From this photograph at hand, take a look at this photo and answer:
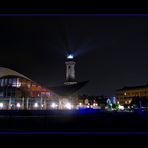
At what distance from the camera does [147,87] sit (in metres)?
64.6

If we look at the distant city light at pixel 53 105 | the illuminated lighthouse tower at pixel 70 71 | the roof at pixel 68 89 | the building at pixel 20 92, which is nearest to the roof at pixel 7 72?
the building at pixel 20 92

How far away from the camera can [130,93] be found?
228 feet

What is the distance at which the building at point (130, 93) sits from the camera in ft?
212

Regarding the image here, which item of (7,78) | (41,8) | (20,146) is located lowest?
(20,146)

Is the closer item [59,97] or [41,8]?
[41,8]

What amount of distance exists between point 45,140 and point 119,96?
69.7 m

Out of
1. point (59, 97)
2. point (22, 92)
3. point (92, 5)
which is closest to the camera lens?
point (92, 5)

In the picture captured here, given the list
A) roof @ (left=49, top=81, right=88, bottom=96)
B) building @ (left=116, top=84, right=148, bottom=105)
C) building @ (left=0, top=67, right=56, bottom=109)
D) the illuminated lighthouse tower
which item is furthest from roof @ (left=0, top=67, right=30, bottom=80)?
building @ (left=116, top=84, right=148, bottom=105)

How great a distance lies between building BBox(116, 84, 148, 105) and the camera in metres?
64.8

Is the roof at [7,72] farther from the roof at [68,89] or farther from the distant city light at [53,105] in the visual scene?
the roof at [68,89]

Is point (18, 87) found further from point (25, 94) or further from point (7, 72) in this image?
point (7, 72)

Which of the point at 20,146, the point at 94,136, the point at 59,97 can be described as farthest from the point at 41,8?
the point at 59,97

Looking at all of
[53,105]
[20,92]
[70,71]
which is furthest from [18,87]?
[70,71]

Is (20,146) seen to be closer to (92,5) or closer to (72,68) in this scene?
(92,5)
